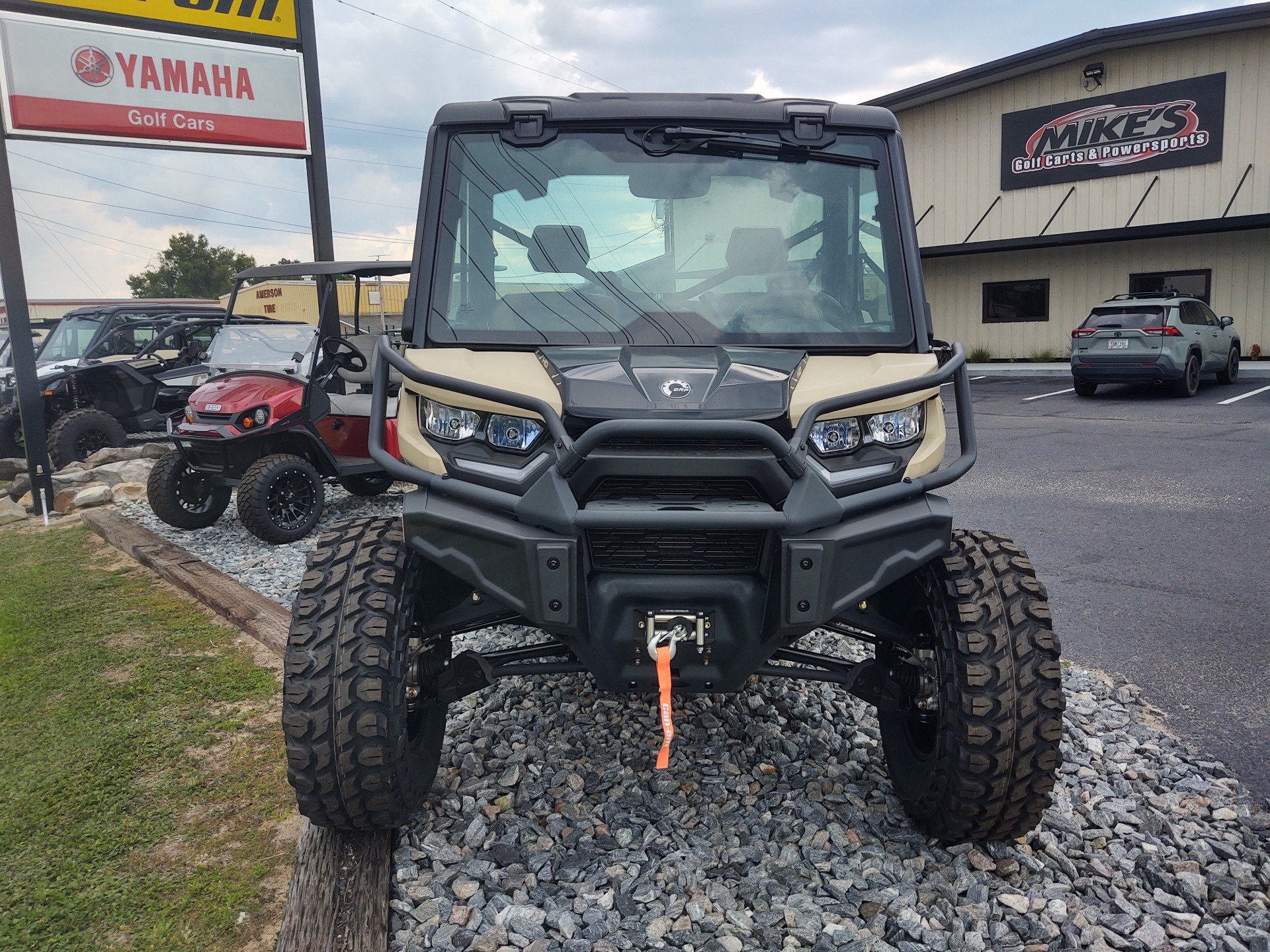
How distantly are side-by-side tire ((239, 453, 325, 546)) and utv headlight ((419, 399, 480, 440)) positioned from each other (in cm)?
506

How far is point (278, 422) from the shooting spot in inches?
303

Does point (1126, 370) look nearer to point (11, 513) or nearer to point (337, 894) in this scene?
point (11, 513)

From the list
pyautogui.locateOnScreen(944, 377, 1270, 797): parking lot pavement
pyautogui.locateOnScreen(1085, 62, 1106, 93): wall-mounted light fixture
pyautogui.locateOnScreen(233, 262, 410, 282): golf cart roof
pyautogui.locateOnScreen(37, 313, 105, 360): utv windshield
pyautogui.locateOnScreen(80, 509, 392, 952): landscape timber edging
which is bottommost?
pyautogui.locateOnScreen(944, 377, 1270, 797): parking lot pavement

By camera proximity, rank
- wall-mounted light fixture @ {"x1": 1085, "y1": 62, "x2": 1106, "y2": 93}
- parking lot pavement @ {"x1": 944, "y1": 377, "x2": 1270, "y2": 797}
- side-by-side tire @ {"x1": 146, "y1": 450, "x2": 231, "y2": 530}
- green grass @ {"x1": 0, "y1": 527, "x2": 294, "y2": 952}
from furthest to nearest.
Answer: wall-mounted light fixture @ {"x1": 1085, "y1": 62, "x2": 1106, "y2": 93}
side-by-side tire @ {"x1": 146, "y1": 450, "x2": 231, "y2": 530}
parking lot pavement @ {"x1": 944, "y1": 377, "x2": 1270, "y2": 797}
green grass @ {"x1": 0, "y1": 527, "x2": 294, "y2": 952}

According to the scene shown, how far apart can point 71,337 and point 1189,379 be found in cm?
1754

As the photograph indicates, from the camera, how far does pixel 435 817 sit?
318 cm

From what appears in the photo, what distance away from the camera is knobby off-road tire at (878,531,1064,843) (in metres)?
2.77

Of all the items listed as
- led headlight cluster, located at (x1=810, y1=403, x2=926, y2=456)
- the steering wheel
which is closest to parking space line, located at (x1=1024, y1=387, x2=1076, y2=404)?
the steering wheel

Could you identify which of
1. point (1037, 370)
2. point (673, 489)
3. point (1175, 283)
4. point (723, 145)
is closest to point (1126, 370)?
point (1037, 370)

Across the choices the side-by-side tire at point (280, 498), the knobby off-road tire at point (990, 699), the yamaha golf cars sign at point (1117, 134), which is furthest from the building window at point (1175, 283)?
the knobby off-road tire at point (990, 699)

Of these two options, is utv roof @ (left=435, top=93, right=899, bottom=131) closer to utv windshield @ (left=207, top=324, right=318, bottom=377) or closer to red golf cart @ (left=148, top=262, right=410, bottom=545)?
red golf cart @ (left=148, top=262, right=410, bottom=545)

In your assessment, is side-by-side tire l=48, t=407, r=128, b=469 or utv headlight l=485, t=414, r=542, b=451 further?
side-by-side tire l=48, t=407, r=128, b=469

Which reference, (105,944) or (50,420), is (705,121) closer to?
(105,944)

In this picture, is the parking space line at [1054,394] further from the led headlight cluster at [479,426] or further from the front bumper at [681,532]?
the led headlight cluster at [479,426]
